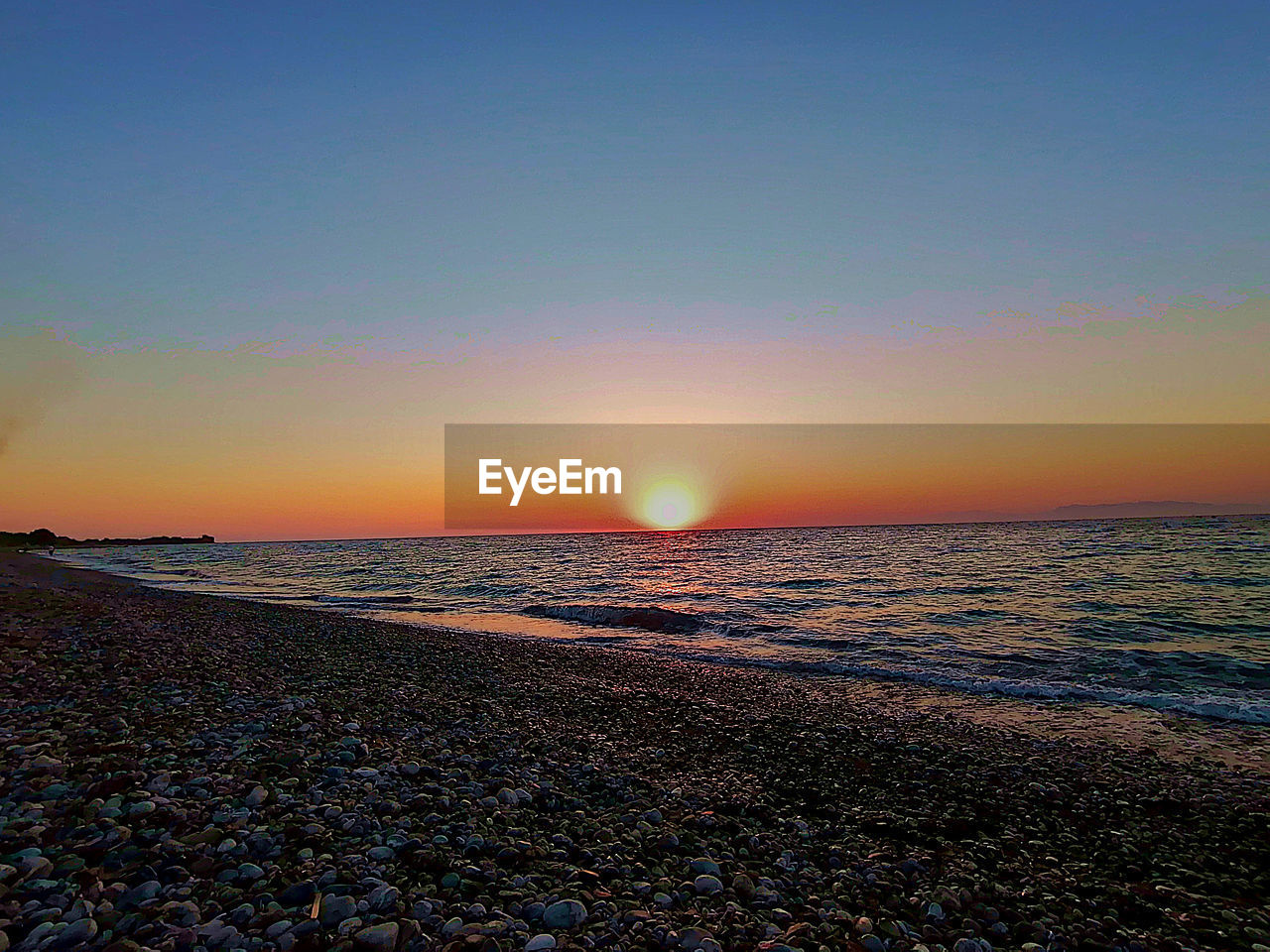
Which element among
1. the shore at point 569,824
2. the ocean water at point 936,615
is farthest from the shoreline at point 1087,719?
the shore at point 569,824

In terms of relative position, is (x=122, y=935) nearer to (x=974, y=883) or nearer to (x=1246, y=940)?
(x=974, y=883)

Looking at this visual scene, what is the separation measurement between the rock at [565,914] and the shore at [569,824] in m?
0.02

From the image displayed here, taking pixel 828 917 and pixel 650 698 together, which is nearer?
pixel 828 917

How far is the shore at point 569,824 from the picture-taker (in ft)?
16.7

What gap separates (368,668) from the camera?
49.8 ft

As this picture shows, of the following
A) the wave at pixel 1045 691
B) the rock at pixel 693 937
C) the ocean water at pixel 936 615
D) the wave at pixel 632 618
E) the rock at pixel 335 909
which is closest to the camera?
the rock at pixel 335 909

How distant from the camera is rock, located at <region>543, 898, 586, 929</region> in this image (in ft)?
16.8

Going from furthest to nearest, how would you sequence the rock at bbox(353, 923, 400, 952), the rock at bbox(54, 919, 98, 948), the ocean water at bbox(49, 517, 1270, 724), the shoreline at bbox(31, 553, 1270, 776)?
A: the ocean water at bbox(49, 517, 1270, 724) → the shoreline at bbox(31, 553, 1270, 776) → the rock at bbox(353, 923, 400, 952) → the rock at bbox(54, 919, 98, 948)

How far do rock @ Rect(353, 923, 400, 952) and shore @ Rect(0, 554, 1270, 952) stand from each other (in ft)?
0.05

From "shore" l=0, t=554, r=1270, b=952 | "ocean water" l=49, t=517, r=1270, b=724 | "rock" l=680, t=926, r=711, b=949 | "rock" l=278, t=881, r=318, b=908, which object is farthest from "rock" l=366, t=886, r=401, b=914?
"ocean water" l=49, t=517, r=1270, b=724

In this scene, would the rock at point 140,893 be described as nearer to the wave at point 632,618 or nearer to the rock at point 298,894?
the rock at point 298,894

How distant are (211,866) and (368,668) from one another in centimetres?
1020

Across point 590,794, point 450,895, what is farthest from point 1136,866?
point 450,895

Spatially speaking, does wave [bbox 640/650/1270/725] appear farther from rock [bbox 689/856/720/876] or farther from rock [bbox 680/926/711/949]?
rock [bbox 680/926/711/949]
